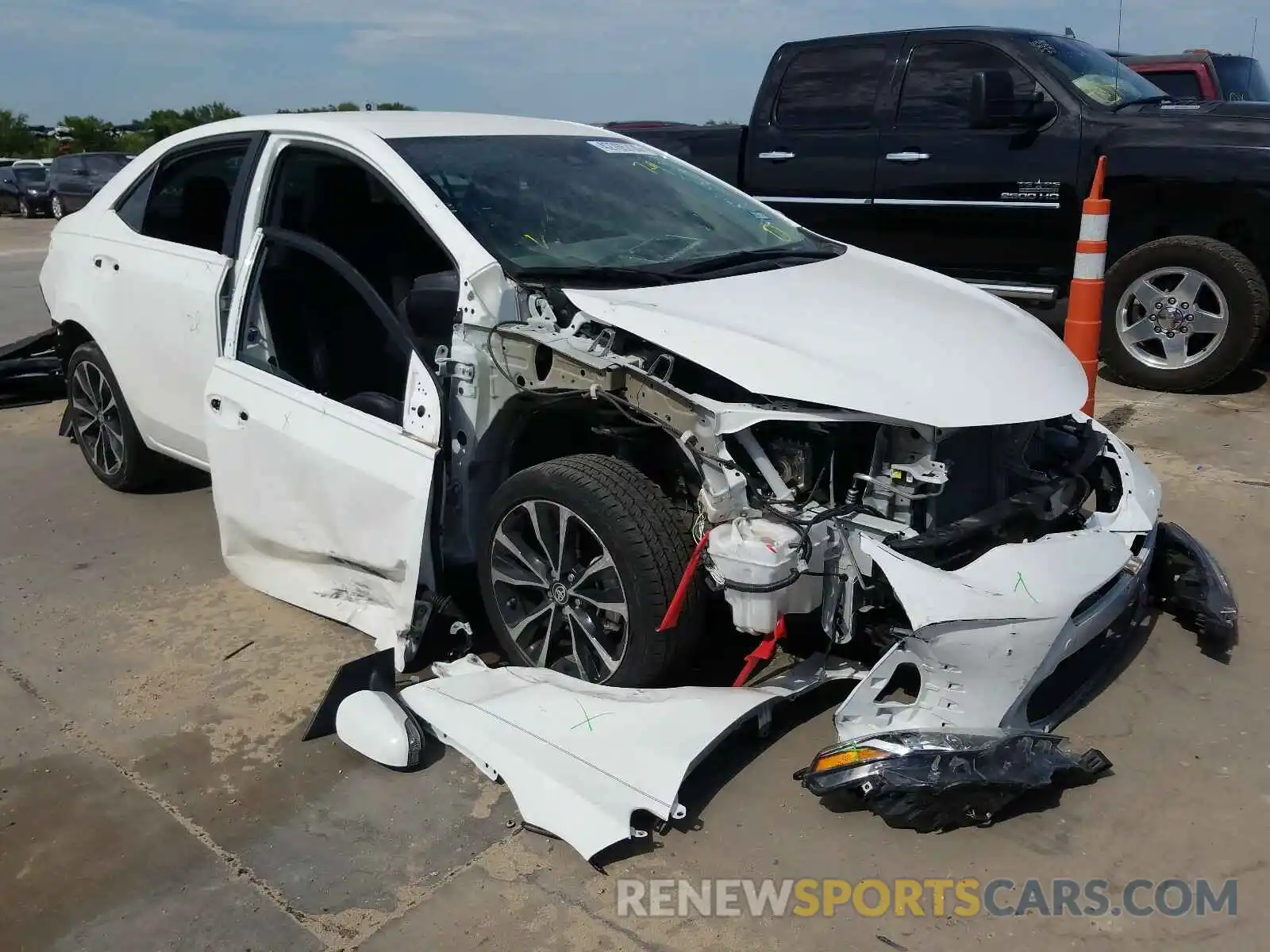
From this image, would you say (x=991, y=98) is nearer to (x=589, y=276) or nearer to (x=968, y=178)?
(x=968, y=178)

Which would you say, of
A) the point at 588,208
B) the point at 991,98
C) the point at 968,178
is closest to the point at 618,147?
the point at 588,208

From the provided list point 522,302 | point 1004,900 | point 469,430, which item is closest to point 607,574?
point 469,430

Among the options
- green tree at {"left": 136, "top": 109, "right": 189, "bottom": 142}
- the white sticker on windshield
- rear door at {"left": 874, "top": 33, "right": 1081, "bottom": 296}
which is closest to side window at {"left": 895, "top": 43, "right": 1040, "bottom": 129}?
rear door at {"left": 874, "top": 33, "right": 1081, "bottom": 296}

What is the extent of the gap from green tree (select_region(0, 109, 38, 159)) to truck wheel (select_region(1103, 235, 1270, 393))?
52265mm

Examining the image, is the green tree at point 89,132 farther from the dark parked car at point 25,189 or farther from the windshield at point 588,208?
the windshield at point 588,208

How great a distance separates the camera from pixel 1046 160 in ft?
23.1

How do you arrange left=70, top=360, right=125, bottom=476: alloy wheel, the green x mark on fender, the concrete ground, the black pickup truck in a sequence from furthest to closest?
1. the black pickup truck
2. left=70, top=360, right=125, bottom=476: alloy wheel
3. the green x mark on fender
4. the concrete ground

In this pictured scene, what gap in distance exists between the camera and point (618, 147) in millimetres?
4539

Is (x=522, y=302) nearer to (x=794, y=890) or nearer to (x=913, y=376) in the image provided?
(x=913, y=376)

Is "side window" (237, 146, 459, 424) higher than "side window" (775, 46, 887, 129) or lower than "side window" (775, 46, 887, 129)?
lower

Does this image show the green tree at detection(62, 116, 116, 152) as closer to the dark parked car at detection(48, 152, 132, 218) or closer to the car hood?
the dark parked car at detection(48, 152, 132, 218)

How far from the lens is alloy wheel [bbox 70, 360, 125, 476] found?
17.1ft

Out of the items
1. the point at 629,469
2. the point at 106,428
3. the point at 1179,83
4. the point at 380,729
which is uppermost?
the point at 1179,83

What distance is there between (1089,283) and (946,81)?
264cm
